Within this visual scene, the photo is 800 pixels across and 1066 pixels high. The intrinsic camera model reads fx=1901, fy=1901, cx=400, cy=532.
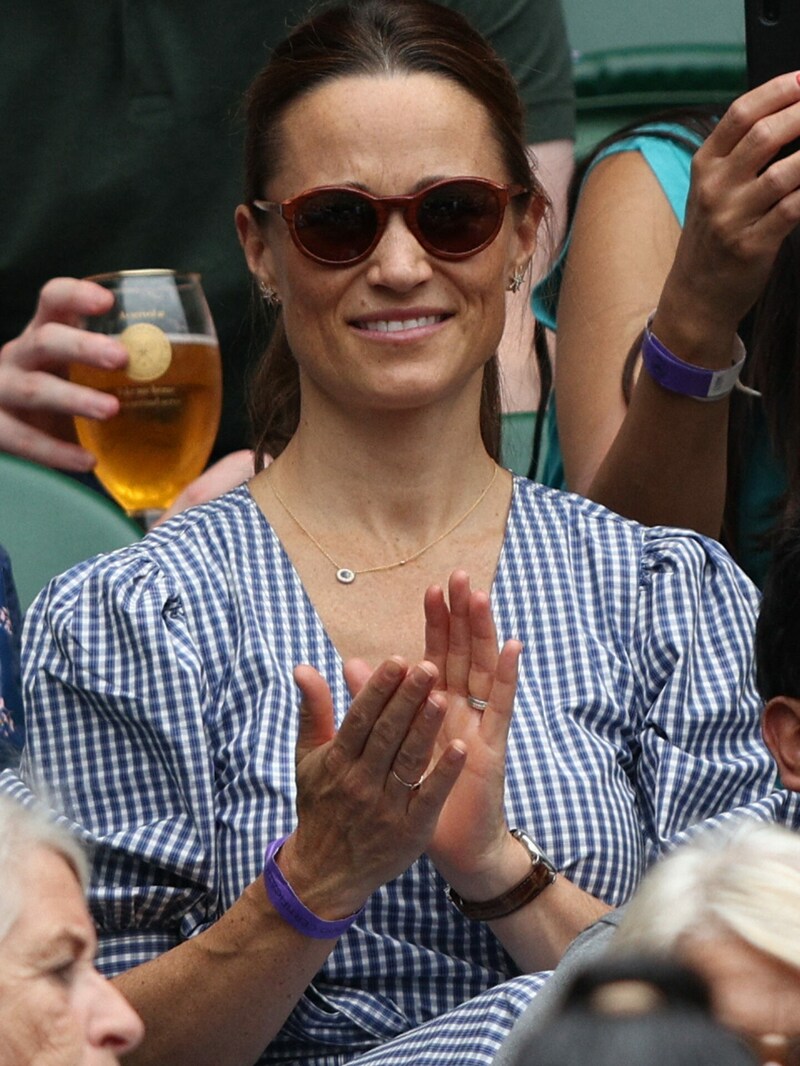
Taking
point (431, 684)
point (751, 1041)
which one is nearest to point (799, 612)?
point (431, 684)

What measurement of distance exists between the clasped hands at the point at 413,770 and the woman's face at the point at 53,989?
503mm

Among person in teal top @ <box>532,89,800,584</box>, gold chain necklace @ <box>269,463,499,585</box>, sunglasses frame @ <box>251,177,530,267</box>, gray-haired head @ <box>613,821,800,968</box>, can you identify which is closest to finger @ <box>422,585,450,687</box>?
gold chain necklace @ <box>269,463,499,585</box>

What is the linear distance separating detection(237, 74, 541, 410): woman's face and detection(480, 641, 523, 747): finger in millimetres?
486

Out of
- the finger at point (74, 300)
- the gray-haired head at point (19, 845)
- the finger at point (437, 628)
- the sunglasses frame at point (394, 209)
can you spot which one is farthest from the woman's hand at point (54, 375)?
the gray-haired head at point (19, 845)

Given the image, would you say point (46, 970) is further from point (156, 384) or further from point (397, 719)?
point (156, 384)

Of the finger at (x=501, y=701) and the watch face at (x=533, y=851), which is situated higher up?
the finger at (x=501, y=701)

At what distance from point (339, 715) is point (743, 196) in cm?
73

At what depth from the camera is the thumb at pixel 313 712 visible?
1.74 metres

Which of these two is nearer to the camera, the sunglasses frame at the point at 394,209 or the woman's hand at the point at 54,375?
the sunglasses frame at the point at 394,209

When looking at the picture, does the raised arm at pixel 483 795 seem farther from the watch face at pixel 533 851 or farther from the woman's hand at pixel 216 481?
the woman's hand at pixel 216 481

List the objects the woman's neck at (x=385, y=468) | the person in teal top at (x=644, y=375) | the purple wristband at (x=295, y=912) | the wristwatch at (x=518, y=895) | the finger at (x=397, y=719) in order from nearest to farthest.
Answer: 1. the finger at (x=397, y=719)
2. the purple wristband at (x=295, y=912)
3. the wristwatch at (x=518, y=895)
4. the woman's neck at (x=385, y=468)
5. the person in teal top at (x=644, y=375)

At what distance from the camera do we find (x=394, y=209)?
2174 mm

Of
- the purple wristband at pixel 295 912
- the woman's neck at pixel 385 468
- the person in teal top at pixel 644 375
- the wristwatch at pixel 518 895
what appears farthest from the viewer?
the person in teal top at pixel 644 375

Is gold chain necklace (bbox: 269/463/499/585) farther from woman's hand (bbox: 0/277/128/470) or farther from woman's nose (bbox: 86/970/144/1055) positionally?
woman's nose (bbox: 86/970/144/1055)
